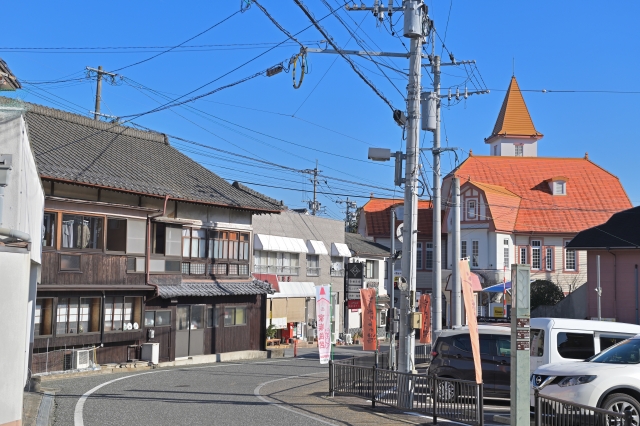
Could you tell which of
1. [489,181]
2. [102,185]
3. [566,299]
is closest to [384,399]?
[102,185]

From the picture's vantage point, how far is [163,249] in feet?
89.0

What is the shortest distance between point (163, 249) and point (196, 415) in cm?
1469

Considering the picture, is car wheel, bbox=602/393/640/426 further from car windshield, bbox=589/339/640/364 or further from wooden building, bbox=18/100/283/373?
wooden building, bbox=18/100/283/373

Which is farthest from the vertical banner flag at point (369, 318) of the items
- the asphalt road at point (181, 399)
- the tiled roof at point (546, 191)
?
the tiled roof at point (546, 191)

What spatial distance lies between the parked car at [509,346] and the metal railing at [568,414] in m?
4.98

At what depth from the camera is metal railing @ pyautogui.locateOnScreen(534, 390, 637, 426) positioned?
9.09 meters

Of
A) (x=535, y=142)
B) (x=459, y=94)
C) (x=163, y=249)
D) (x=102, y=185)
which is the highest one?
(x=535, y=142)

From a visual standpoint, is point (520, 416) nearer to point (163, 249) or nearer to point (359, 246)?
point (163, 249)

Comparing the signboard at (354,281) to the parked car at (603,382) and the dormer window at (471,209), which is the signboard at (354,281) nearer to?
the parked car at (603,382)

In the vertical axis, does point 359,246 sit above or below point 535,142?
below

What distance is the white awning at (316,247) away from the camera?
4128 cm

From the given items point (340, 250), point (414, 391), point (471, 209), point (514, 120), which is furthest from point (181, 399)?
point (514, 120)

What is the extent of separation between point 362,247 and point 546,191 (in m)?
16.7

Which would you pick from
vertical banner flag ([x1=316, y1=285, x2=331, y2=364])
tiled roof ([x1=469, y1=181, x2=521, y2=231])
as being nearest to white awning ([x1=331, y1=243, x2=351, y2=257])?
tiled roof ([x1=469, y1=181, x2=521, y2=231])
